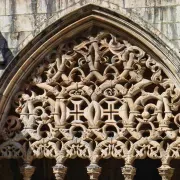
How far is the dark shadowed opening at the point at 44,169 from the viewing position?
14641mm

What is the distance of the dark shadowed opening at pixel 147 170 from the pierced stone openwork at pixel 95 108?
2.38m

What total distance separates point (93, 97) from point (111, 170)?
276 centimetres

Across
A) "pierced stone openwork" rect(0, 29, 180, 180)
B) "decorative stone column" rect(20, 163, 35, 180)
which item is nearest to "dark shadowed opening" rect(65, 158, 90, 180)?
"pierced stone openwork" rect(0, 29, 180, 180)

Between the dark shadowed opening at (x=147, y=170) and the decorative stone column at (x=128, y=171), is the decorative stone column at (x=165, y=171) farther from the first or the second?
the dark shadowed opening at (x=147, y=170)

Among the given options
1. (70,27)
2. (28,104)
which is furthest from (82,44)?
(28,104)

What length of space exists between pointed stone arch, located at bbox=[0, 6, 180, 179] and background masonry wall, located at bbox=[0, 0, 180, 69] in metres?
0.17

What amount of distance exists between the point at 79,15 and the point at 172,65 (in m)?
1.38

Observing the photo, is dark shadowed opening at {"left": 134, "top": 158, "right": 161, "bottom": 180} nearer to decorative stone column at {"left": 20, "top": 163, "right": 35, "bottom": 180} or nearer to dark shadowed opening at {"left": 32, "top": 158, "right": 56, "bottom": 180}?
dark shadowed opening at {"left": 32, "top": 158, "right": 56, "bottom": 180}

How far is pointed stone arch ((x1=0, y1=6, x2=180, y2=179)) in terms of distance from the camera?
12.0 metres

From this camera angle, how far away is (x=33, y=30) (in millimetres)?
12375

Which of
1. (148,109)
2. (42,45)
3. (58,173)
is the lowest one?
(58,173)

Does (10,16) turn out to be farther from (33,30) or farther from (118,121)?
(118,121)

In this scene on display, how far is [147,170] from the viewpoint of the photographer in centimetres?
1467

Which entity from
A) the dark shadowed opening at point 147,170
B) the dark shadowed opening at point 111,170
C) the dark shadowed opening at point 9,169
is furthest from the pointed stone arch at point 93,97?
the dark shadowed opening at point 147,170
